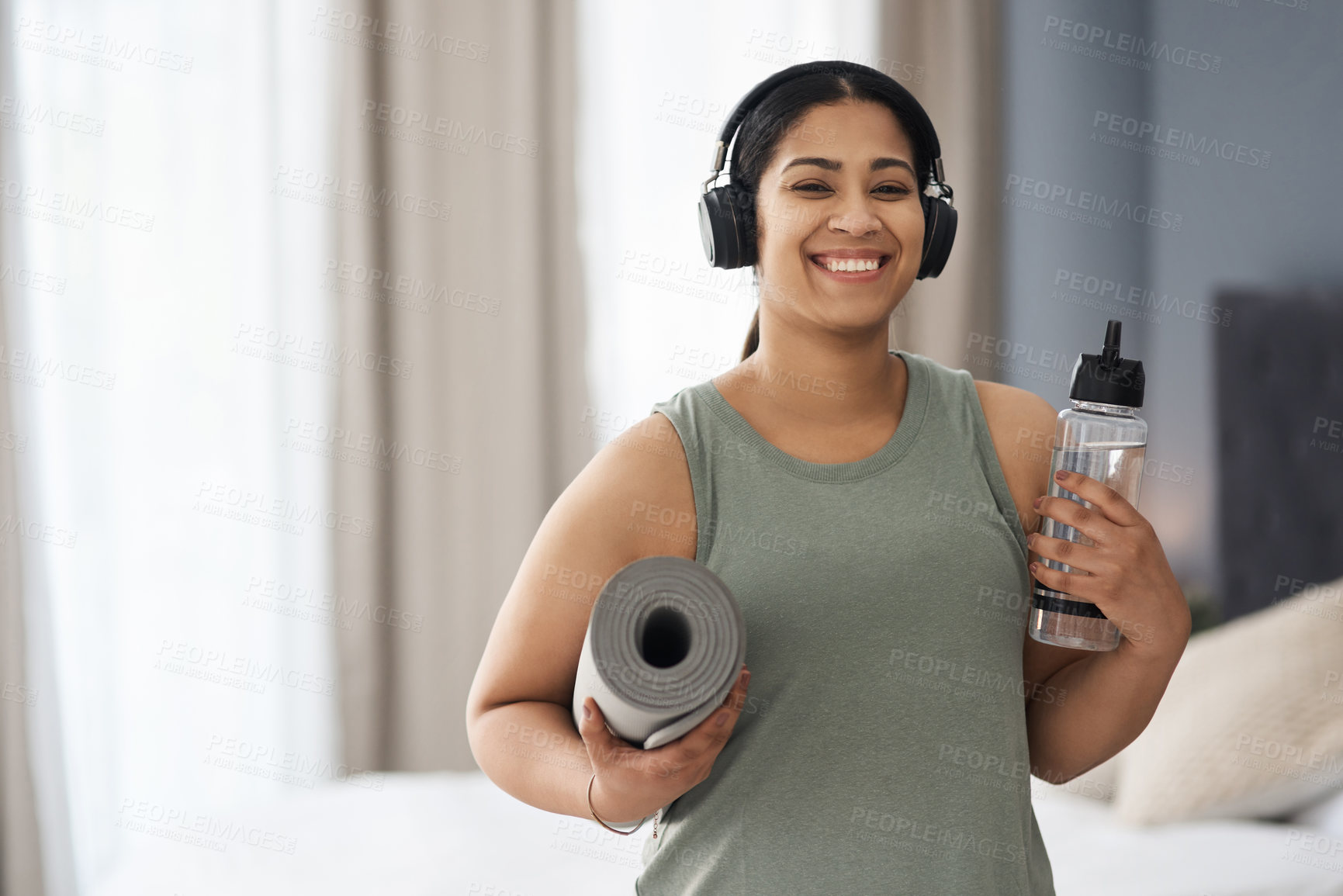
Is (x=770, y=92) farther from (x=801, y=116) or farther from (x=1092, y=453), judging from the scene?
(x=1092, y=453)

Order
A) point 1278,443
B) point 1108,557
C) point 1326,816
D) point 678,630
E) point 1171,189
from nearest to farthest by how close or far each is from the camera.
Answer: point 678,630, point 1108,557, point 1326,816, point 1278,443, point 1171,189

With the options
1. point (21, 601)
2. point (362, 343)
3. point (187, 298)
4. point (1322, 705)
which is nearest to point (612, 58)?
point (362, 343)

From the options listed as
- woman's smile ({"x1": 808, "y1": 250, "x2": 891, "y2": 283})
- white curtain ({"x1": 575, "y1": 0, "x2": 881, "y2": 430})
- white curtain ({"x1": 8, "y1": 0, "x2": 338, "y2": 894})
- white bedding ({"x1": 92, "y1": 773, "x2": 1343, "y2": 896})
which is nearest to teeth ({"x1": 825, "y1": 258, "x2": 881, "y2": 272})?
woman's smile ({"x1": 808, "y1": 250, "x2": 891, "y2": 283})

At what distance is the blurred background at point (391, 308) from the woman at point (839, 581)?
181 centimetres

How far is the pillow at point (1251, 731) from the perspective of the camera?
188 cm

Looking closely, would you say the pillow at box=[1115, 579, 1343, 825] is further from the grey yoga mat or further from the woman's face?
the grey yoga mat

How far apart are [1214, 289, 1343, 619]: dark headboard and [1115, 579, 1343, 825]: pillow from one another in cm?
28

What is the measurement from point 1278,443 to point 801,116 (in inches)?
73.0

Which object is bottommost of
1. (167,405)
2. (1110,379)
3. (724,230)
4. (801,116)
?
(167,405)

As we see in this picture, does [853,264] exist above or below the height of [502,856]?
above

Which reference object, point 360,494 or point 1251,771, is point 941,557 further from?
point 360,494

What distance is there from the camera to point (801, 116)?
1008 mm

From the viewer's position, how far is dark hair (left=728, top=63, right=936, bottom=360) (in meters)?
1.01

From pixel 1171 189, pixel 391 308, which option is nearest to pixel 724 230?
pixel 1171 189
